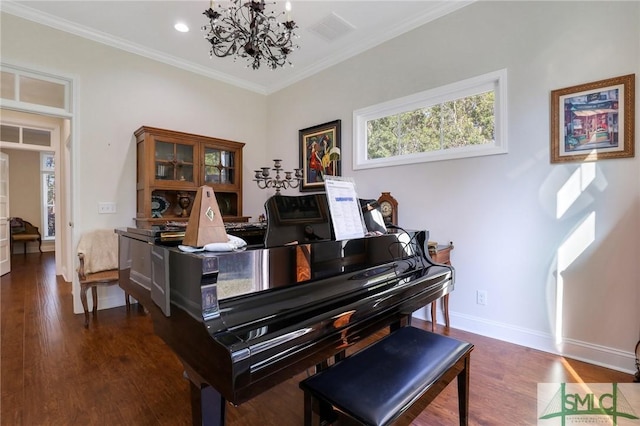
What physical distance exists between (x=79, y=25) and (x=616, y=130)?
16.3ft

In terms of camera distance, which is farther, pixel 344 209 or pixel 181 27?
pixel 181 27

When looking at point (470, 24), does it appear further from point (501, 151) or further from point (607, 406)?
point (607, 406)

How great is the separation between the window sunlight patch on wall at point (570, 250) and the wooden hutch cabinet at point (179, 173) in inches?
140

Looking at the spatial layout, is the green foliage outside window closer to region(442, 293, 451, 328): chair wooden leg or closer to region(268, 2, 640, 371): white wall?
region(268, 2, 640, 371): white wall

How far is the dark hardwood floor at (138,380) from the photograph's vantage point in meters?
1.60

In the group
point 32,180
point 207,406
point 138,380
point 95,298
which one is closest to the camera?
point 207,406

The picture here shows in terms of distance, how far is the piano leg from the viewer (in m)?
1.07

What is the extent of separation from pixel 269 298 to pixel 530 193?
230cm

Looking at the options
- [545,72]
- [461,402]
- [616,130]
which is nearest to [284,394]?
[461,402]

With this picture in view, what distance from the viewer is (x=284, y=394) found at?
1.82 metres

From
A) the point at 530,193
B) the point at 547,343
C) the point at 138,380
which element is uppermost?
the point at 530,193

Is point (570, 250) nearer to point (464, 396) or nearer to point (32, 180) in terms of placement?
point (464, 396)

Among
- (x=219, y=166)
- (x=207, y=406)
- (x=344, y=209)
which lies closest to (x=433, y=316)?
(x=344, y=209)

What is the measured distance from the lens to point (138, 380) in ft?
6.39
